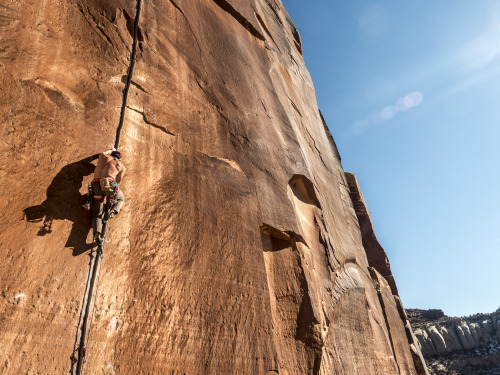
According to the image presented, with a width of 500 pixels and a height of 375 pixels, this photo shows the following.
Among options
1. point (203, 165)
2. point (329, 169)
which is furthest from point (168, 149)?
point (329, 169)

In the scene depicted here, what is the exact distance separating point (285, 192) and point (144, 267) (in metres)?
3.70

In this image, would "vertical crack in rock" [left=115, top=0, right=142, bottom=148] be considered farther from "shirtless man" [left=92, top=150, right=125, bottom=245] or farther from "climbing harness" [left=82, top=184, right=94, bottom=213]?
"climbing harness" [left=82, top=184, right=94, bottom=213]

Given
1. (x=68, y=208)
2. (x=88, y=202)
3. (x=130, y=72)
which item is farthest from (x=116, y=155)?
(x=130, y=72)

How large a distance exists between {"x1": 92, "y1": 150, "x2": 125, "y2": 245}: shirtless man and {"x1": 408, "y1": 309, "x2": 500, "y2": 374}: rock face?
114 feet

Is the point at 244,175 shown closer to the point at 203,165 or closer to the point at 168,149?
the point at 203,165

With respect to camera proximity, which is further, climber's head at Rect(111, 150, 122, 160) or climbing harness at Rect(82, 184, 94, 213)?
climber's head at Rect(111, 150, 122, 160)

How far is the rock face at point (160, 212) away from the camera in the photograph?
175 inches

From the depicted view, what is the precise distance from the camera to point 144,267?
5.16 metres

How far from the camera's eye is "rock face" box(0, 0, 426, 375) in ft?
14.6

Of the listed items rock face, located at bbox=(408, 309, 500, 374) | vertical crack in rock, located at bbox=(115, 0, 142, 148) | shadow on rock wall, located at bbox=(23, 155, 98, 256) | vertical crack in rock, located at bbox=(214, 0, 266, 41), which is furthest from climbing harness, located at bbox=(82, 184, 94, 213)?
rock face, located at bbox=(408, 309, 500, 374)

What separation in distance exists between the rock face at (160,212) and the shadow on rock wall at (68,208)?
0.02 metres

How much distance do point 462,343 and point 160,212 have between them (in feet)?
135

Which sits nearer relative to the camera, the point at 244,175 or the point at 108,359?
the point at 108,359

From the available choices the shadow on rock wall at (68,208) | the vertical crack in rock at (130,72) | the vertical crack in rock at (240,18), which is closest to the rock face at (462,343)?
the vertical crack in rock at (240,18)
